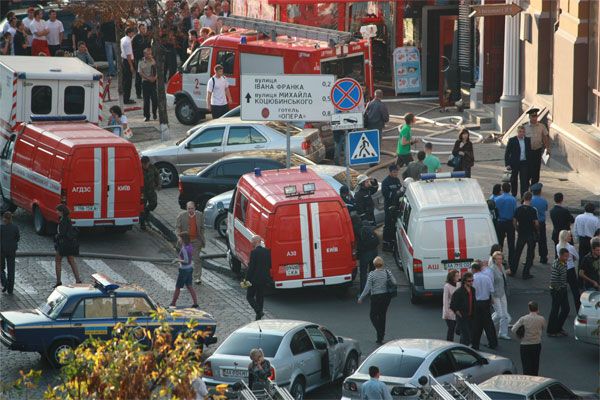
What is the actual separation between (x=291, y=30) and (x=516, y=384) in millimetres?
20517

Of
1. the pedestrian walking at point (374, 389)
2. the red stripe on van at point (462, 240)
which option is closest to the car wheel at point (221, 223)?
the red stripe on van at point (462, 240)

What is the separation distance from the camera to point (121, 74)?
3916 centimetres

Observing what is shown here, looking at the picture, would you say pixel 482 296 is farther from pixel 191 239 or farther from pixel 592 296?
pixel 191 239

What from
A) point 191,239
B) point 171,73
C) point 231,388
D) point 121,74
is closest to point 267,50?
point 121,74

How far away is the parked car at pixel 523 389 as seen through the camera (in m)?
16.3

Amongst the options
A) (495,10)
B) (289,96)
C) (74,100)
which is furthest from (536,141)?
(74,100)

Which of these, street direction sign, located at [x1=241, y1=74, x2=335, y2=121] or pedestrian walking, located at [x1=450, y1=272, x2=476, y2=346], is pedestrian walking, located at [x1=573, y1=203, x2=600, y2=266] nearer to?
pedestrian walking, located at [x1=450, y1=272, x2=476, y2=346]

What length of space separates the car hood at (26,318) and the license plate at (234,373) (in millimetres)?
3032

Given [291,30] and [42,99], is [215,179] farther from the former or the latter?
[291,30]

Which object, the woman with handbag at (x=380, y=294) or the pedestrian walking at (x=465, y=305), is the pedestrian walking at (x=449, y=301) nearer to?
the pedestrian walking at (x=465, y=305)

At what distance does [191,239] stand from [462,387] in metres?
8.89

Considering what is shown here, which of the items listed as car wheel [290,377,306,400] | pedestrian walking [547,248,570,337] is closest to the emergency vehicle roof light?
car wheel [290,377,306,400]

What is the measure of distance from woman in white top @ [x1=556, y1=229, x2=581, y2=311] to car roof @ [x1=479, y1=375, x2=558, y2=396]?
217 inches

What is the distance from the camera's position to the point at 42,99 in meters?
29.8
